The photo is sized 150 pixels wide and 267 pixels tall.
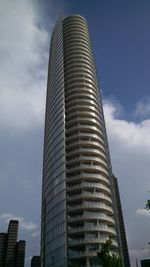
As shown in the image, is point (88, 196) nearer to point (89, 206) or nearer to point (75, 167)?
point (89, 206)

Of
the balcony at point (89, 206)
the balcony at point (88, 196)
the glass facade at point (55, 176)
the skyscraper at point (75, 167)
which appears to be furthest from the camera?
the balcony at point (88, 196)

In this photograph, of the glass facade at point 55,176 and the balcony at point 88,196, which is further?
the balcony at point 88,196

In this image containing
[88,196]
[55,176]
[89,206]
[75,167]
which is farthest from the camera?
[55,176]

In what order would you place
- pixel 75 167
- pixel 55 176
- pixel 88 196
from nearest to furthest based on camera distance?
pixel 88 196, pixel 75 167, pixel 55 176

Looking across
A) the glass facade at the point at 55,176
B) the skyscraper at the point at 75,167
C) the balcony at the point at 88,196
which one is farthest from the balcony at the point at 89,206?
the glass facade at the point at 55,176

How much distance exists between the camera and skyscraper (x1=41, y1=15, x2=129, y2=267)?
88.8m

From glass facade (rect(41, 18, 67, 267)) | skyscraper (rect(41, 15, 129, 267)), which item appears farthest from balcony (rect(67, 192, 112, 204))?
glass facade (rect(41, 18, 67, 267))

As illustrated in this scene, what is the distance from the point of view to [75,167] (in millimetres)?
101562

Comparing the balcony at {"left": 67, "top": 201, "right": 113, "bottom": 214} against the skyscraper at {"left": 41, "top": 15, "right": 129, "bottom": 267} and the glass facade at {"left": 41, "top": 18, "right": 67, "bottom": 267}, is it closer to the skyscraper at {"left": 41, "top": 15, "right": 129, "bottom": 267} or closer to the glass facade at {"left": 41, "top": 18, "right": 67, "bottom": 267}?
the skyscraper at {"left": 41, "top": 15, "right": 129, "bottom": 267}

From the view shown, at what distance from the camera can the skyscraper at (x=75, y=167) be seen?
88.8 m

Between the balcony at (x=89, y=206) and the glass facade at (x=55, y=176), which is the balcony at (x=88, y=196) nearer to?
the balcony at (x=89, y=206)

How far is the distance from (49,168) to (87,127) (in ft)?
72.3

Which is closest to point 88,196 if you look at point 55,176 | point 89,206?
point 89,206

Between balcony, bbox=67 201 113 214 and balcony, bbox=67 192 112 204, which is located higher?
balcony, bbox=67 192 112 204
